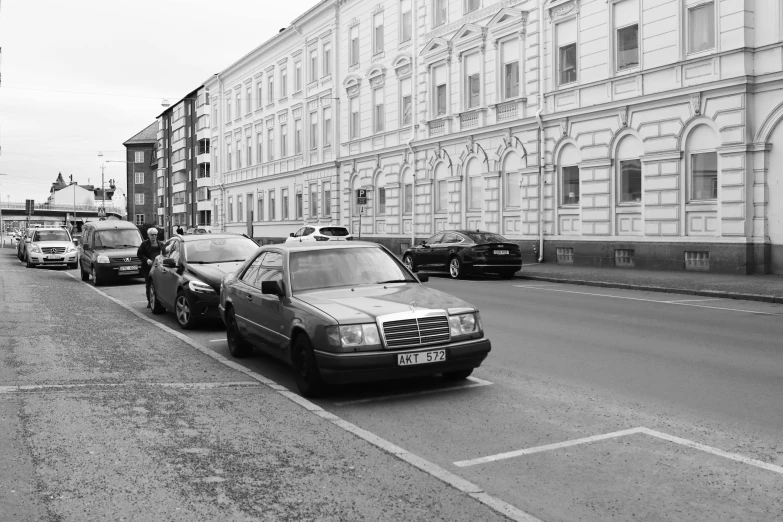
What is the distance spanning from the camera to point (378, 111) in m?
42.3

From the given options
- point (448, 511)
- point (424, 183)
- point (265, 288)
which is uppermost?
point (424, 183)

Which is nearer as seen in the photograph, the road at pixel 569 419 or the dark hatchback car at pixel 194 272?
the road at pixel 569 419

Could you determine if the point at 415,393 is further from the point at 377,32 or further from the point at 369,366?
the point at 377,32

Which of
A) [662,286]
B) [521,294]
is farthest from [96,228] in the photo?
[662,286]

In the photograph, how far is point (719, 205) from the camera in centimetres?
2255

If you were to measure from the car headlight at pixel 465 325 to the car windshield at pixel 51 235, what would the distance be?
1131 inches

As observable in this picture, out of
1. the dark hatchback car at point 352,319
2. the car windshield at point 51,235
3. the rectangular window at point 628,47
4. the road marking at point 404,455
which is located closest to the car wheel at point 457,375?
the dark hatchback car at point 352,319

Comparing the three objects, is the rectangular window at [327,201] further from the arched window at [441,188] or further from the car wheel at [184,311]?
the car wheel at [184,311]

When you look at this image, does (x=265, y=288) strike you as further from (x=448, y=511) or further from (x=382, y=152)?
(x=382, y=152)

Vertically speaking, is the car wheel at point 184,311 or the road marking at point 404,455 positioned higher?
the car wheel at point 184,311

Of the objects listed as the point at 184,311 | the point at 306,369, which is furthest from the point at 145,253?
the point at 306,369

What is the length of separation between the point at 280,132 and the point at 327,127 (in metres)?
8.13

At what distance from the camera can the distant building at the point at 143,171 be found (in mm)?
132500

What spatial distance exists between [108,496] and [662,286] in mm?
16855
